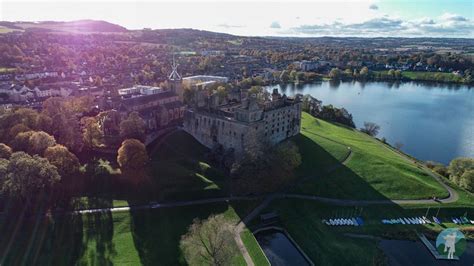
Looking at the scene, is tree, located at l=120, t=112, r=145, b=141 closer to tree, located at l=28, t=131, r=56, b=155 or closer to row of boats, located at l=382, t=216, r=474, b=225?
tree, located at l=28, t=131, r=56, b=155

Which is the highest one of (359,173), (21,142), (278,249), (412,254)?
(21,142)

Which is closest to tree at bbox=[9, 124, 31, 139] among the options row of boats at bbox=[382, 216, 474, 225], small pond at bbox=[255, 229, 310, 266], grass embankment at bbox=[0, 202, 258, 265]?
grass embankment at bbox=[0, 202, 258, 265]

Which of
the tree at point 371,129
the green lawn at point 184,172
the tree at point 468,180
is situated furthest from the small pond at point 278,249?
the tree at point 371,129

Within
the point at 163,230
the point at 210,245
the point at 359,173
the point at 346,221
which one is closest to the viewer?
the point at 210,245

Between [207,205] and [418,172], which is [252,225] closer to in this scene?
[207,205]

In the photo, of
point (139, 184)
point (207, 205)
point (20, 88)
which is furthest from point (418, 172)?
point (20, 88)

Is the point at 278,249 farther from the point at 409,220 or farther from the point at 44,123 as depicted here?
the point at 44,123

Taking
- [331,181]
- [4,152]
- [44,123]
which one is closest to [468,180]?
[331,181]

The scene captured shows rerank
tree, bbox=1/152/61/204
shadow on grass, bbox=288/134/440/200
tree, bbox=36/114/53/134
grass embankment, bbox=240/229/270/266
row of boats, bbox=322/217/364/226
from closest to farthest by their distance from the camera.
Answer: grass embankment, bbox=240/229/270/266
tree, bbox=1/152/61/204
row of boats, bbox=322/217/364/226
shadow on grass, bbox=288/134/440/200
tree, bbox=36/114/53/134
